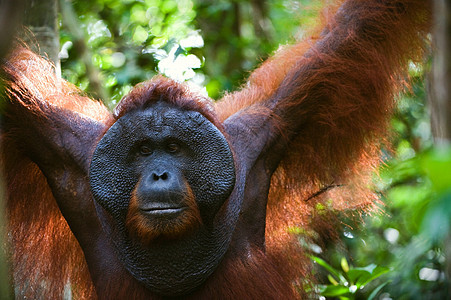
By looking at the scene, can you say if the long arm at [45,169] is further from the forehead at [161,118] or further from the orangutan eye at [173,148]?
the orangutan eye at [173,148]

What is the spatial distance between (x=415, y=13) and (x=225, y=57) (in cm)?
361

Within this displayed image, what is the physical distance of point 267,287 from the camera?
313cm

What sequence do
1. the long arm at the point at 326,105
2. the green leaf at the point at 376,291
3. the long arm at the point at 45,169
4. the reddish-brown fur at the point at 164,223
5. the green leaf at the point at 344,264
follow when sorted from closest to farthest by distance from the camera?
the reddish-brown fur at the point at 164,223 → the long arm at the point at 45,169 → the long arm at the point at 326,105 → the green leaf at the point at 376,291 → the green leaf at the point at 344,264

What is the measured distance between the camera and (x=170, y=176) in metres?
2.61

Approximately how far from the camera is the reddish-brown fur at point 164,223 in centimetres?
262

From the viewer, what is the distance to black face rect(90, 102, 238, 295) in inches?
105

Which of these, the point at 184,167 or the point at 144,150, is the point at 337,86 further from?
the point at 144,150

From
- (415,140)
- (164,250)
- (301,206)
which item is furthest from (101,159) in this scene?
(415,140)

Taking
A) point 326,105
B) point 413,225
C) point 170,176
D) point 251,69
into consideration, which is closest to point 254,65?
point 251,69

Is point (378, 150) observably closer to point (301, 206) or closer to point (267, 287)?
point (301, 206)

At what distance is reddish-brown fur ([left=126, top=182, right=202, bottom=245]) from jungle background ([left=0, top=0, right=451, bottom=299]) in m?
1.34

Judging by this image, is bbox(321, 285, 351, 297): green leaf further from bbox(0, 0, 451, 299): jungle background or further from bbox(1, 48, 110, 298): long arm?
bbox(1, 48, 110, 298): long arm

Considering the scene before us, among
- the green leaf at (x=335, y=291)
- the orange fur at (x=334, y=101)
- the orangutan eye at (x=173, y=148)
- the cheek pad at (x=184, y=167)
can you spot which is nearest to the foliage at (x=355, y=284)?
the green leaf at (x=335, y=291)

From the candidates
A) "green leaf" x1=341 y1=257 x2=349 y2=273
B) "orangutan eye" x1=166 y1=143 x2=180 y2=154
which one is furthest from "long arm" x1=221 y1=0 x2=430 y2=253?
"green leaf" x1=341 y1=257 x2=349 y2=273
